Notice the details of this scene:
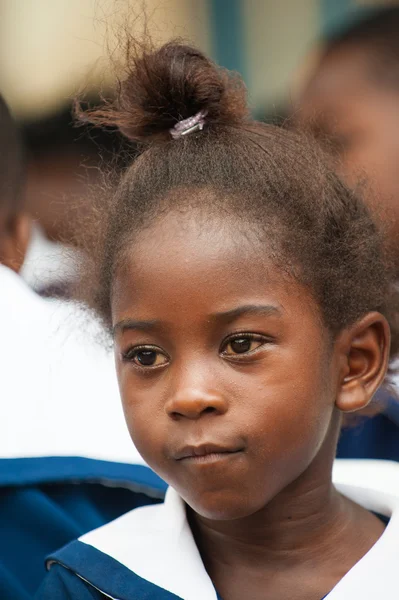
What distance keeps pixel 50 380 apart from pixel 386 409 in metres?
0.86

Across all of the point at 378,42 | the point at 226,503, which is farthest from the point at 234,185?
the point at 378,42

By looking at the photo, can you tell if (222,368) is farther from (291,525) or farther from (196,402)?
(291,525)

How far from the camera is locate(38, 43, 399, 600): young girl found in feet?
5.84

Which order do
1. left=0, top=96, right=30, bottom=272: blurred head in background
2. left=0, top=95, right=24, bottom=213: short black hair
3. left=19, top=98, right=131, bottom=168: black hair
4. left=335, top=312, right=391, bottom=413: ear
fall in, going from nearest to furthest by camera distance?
1. left=335, top=312, right=391, bottom=413: ear
2. left=0, top=96, right=30, bottom=272: blurred head in background
3. left=0, top=95, right=24, bottom=213: short black hair
4. left=19, top=98, right=131, bottom=168: black hair

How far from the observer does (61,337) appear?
101 inches

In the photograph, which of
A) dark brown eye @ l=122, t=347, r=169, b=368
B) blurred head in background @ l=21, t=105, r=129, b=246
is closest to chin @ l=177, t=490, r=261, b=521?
dark brown eye @ l=122, t=347, r=169, b=368

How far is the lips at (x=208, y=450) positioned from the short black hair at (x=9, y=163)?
173 centimetres

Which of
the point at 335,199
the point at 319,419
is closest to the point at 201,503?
the point at 319,419

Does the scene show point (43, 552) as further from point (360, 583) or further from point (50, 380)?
point (360, 583)

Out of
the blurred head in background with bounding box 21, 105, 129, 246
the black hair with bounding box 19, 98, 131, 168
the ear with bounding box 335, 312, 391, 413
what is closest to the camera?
the ear with bounding box 335, 312, 391, 413

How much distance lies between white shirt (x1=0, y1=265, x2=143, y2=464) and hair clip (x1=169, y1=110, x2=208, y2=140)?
1.75 ft

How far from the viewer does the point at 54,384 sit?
2.52m

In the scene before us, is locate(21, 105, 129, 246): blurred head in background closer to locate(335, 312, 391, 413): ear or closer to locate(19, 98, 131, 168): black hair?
locate(19, 98, 131, 168): black hair

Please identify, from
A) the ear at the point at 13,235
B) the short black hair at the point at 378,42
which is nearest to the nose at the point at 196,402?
the ear at the point at 13,235
